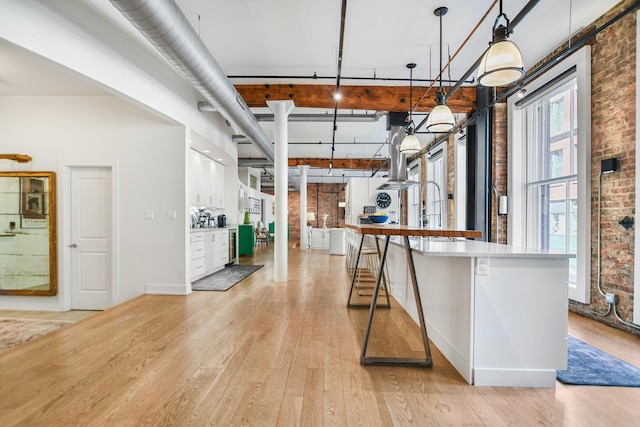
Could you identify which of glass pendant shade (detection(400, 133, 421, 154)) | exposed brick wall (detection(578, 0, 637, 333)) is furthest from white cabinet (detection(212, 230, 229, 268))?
exposed brick wall (detection(578, 0, 637, 333))

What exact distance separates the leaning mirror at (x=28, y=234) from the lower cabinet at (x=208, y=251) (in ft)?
6.40

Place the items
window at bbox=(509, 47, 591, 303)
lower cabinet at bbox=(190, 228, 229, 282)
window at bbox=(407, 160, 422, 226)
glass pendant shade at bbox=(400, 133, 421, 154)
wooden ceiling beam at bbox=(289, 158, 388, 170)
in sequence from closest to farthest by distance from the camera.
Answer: window at bbox=(509, 47, 591, 303) → glass pendant shade at bbox=(400, 133, 421, 154) → lower cabinet at bbox=(190, 228, 229, 282) → window at bbox=(407, 160, 422, 226) → wooden ceiling beam at bbox=(289, 158, 388, 170)

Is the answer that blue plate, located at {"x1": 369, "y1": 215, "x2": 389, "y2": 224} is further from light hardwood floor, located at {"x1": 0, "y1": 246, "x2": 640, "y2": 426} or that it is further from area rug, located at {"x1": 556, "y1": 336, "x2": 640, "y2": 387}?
area rug, located at {"x1": 556, "y1": 336, "x2": 640, "y2": 387}

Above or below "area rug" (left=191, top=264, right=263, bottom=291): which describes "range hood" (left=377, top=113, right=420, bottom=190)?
above

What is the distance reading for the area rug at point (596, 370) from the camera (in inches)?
90.3

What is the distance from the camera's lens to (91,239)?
4.84m

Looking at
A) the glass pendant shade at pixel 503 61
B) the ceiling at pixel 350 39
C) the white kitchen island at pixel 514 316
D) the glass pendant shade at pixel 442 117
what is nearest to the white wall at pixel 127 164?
the ceiling at pixel 350 39

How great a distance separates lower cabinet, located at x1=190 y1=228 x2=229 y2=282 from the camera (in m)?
5.51

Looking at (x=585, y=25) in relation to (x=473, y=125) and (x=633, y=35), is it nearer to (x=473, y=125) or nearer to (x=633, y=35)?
(x=633, y=35)

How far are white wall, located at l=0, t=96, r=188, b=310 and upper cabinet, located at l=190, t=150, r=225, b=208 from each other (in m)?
1.23

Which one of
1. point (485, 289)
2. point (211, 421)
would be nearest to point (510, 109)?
point (485, 289)

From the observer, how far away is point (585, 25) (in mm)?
3838

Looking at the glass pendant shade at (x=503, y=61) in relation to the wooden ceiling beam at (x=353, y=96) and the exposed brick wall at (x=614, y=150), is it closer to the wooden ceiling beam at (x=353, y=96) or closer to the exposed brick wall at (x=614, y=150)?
the exposed brick wall at (x=614, y=150)

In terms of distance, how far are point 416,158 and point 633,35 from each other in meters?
7.69
